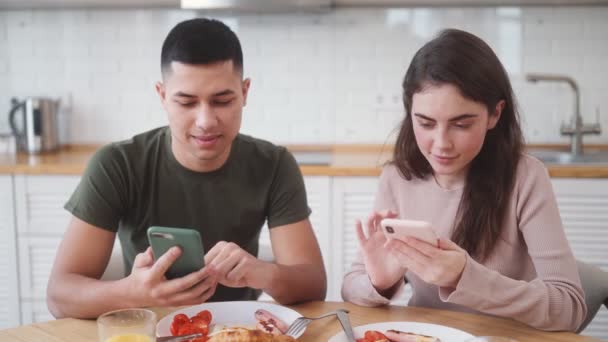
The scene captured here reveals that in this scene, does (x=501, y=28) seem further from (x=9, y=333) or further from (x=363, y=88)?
(x=9, y=333)

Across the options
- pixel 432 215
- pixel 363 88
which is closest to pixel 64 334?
pixel 432 215

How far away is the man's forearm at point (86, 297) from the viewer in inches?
55.2

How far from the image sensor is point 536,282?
4.66 ft

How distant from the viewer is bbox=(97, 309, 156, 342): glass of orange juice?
113 cm

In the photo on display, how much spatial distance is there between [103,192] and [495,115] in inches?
39.5

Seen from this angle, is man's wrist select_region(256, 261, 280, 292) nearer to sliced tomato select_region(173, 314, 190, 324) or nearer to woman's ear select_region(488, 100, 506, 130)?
sliced tomato select_region(173, 314, 190, 324)

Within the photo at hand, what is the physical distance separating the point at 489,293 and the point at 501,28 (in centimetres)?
228

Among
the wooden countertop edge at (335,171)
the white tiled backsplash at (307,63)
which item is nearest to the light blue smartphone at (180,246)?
the wooden countertop edge at (335,171)

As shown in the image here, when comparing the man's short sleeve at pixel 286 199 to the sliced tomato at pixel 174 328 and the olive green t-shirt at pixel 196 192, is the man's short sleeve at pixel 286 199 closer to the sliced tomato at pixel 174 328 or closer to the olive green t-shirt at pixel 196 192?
the olive green t-shirt at pixel 196 192

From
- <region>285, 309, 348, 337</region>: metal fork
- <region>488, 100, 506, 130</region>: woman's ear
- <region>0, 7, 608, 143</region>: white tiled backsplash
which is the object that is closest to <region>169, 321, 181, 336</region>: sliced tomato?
<region>285, 309, 348, 337</region>: metal fork

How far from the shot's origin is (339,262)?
297 centimetres

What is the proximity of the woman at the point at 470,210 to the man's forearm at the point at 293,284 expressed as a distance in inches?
3.0

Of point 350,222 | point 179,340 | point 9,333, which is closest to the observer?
point 179,340

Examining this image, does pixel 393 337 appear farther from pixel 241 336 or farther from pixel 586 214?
pixel 586 214
